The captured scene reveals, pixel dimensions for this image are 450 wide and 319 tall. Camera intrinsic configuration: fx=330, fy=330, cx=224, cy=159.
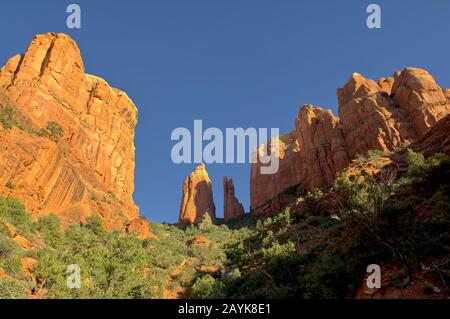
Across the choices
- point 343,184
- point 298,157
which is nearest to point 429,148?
point 343,184

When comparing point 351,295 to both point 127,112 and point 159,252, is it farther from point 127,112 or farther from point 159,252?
point 127,112

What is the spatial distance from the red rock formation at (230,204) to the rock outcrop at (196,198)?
403 centimetres

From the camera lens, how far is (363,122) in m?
55.6

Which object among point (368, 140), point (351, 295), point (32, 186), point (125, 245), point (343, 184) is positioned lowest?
point (351, 295)

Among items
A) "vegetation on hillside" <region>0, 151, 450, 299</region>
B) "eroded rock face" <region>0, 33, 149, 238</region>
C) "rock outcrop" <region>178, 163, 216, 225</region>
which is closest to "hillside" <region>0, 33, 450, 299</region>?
"vegetation on hillside" <region>0, 151, 450, 299</region>

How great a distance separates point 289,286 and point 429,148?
869 inches

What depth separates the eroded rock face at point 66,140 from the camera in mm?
34081

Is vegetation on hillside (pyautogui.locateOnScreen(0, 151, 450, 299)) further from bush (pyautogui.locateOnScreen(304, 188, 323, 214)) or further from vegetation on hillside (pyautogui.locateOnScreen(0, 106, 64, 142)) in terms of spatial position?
vegetation on hillside (pyautogui.locateOnScreen(0, 106, 64, 142))

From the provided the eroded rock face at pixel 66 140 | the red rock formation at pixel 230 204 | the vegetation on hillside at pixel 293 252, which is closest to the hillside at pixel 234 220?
the vegetation on hillside at pixel 293 252

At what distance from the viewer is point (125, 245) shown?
32.3 m

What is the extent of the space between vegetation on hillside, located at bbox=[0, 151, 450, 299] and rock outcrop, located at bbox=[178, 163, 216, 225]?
5780 cm

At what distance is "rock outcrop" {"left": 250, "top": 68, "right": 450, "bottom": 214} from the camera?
50188 millimetres

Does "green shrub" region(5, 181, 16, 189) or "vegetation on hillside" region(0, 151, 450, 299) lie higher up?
"green shrub" region(5, 181, 16, 189)

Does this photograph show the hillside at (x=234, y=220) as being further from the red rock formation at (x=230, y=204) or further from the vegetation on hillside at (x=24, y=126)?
the red rock formation at (x=230, y=204)
